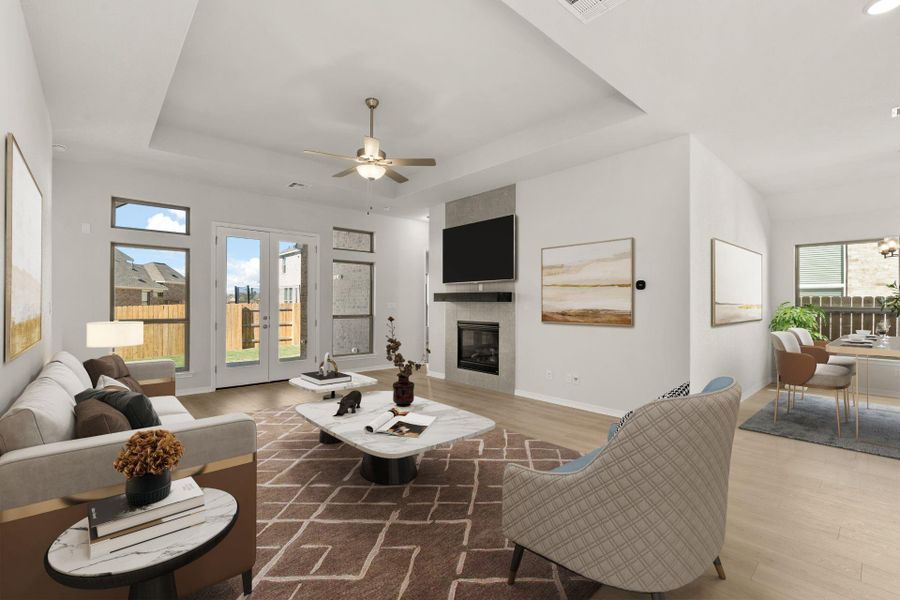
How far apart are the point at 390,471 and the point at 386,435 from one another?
13.9 inches

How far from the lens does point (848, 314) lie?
19.9 ft

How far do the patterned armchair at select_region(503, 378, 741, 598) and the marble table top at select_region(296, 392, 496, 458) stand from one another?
0.99m

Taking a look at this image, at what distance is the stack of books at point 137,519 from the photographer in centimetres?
122

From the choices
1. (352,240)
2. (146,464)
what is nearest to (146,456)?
(146,464)

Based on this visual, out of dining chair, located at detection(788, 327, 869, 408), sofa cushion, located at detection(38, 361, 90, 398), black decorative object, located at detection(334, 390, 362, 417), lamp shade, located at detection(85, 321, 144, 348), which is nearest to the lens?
sofa cushion, located at detection(38, 361, 90, 398)

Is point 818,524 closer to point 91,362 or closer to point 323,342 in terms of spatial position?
point 91,362

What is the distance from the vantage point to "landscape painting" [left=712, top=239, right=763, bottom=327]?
452 centimetres

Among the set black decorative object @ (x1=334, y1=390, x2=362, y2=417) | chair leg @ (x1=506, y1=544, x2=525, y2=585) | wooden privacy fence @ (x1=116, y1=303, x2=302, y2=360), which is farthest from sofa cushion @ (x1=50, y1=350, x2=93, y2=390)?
chair leg @ (x1=506, y1=544, x2=525, y2=585)

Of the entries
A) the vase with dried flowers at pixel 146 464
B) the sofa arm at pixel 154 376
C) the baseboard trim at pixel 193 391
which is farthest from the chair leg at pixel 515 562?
the baseboard trim at pixel 193 391

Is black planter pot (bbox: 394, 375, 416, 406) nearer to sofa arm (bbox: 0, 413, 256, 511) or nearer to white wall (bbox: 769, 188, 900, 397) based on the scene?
sofa arm (bbox: 0, 413, 256, 511)

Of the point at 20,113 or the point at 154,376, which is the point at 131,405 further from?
the point at 154,376

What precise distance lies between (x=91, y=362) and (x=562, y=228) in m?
4.69

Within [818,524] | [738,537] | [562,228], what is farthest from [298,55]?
[818,524]

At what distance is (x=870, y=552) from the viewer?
2.13 metres
